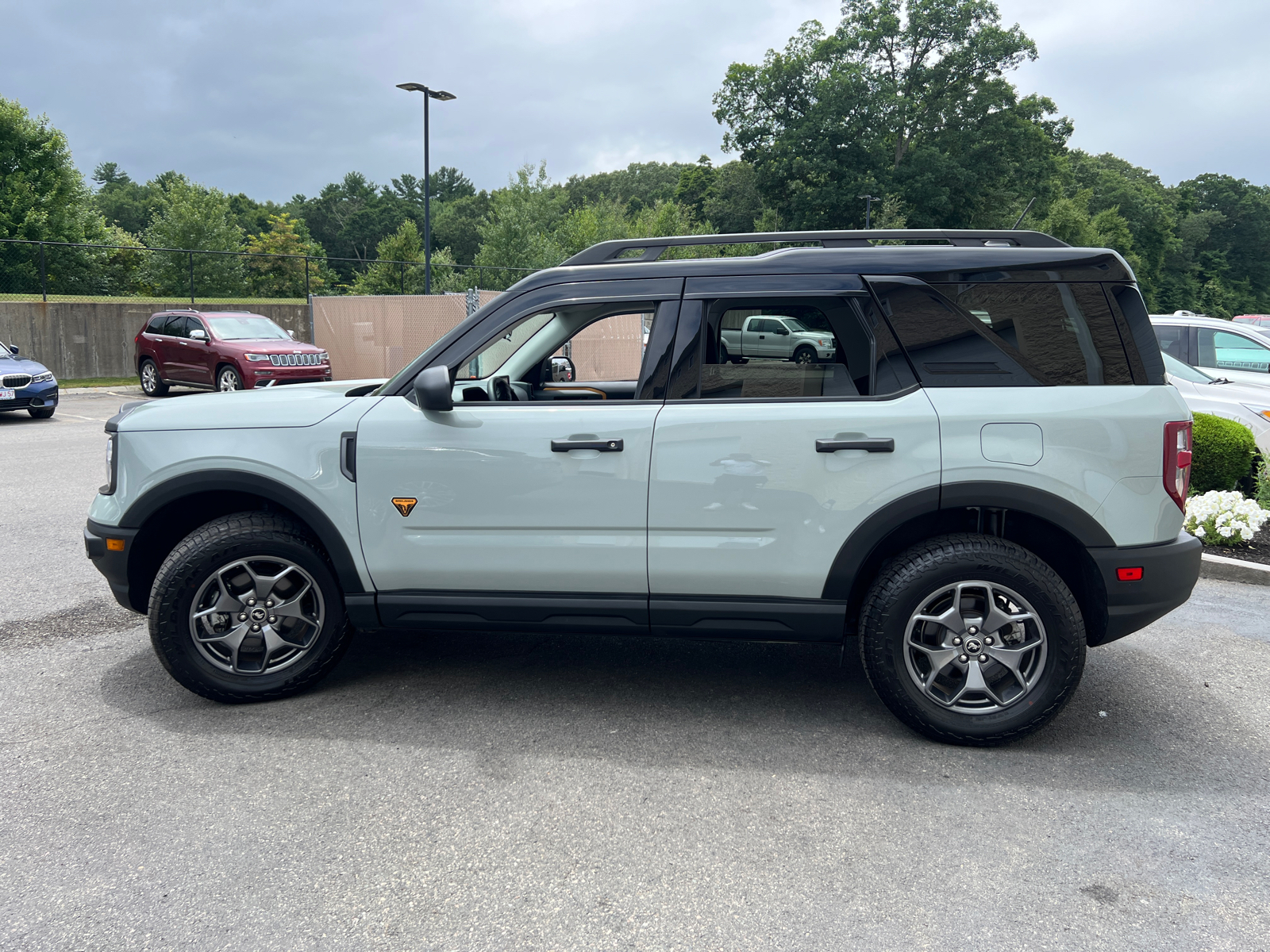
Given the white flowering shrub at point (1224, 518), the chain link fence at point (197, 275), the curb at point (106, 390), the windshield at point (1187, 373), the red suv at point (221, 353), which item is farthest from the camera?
the chain link fence at point (197, 275)

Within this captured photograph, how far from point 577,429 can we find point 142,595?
2.11 m

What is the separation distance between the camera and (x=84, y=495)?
8.79m

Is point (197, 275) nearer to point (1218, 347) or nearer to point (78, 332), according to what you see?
point (78, 332)

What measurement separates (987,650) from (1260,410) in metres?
7.62

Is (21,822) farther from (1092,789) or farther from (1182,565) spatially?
(1182,565)

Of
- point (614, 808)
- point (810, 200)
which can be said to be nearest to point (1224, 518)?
point (614, 808)

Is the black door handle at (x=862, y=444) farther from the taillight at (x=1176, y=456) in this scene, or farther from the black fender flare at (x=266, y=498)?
the black fender flare at (x=266, y=498)

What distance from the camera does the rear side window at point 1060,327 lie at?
352cm

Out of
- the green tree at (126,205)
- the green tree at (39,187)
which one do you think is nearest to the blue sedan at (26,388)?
the green tree at (39,187)

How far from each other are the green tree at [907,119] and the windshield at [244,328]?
42.5 metres

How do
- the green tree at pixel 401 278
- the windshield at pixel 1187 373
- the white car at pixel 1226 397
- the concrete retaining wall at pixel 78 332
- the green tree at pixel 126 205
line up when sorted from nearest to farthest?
the white car at pixel 1226 397 → the windshield at pixel 1187 373 → the concrete retaining wall at pixel 78 332 → the green tree at pixel 401 278 → the green tree at pixel 126 205

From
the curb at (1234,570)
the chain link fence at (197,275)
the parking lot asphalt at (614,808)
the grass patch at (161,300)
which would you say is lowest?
the parking lot asphalt at (614,808)

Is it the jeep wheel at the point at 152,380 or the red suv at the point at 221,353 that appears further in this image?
the jeep wheel at the point at 152,380

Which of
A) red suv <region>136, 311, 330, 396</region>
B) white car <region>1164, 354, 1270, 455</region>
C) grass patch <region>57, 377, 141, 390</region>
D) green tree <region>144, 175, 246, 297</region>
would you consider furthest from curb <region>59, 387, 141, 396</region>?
white car <region>1164, 354, 1270, 455</region>
